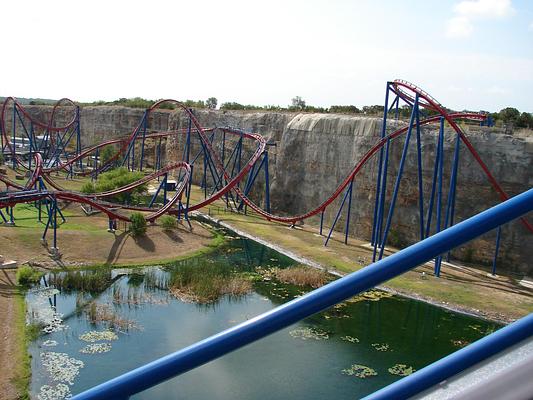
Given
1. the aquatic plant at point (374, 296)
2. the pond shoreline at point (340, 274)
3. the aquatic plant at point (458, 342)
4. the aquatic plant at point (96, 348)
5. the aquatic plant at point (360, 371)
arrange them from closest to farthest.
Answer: the aquatic plant at point (360, 371) → the aquatic plant at point (96, 348) → the aquatic plant at point (458, 342) → the pond shoreline at point (340, 274) → the aquatic plant at point (374, 296)

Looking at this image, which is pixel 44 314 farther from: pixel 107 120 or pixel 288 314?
pixel 107 120

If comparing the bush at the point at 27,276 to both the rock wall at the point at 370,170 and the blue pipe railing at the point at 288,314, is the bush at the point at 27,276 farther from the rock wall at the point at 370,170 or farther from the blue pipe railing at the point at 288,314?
the blue pipe railing at the point at 288,314

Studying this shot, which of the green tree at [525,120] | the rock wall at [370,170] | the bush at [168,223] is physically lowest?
the bush at [168,223]

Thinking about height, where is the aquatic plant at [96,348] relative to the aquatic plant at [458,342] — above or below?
below

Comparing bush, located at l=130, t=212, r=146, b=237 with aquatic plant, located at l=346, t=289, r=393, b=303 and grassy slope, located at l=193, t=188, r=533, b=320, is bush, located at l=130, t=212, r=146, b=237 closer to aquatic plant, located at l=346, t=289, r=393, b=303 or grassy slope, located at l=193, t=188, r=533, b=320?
grassy slope, located at l=193, t=188, r=533, b=320

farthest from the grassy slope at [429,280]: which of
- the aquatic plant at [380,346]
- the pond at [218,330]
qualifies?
the aquatic plant at [380,346]

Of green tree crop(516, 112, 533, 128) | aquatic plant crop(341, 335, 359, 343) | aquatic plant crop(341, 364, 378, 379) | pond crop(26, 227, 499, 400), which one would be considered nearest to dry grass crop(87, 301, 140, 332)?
pond crop(26, 227, 499, 400)

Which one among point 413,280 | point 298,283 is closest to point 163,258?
point 298,283
